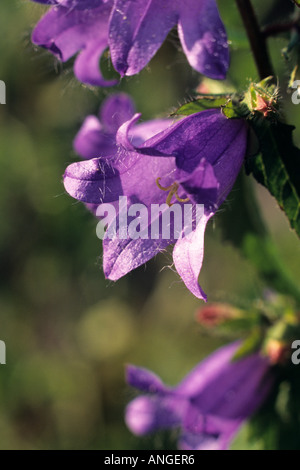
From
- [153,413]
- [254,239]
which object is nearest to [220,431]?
[153,413]

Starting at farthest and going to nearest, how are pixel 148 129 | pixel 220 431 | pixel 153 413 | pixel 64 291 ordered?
pixel 64 291, pixel 153 413, pixel 220 431, pixel 148 129

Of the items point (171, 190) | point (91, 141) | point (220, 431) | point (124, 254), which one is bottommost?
point (220, 431)

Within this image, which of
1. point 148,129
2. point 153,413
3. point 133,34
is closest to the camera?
point 133,34

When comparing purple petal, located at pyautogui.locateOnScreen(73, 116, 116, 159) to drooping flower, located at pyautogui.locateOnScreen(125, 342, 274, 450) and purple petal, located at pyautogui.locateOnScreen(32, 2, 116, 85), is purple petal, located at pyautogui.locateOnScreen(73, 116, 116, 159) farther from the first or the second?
drooping flower, located at pyautogui.locateOnScreen(125, 342, 274, 450)

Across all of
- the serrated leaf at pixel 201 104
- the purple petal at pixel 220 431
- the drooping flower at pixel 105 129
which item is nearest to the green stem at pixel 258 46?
the serrated leaf at pixel 201 104

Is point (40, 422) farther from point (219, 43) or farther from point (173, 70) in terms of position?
point (219, 43)

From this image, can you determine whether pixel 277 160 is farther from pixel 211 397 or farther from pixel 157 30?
pixel 211 397

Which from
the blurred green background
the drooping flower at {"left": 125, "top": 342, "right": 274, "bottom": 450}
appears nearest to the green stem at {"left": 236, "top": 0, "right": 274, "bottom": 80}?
the drooping flower at {"left": 125, "top": 342, "right": 274, "bottom": 450}
